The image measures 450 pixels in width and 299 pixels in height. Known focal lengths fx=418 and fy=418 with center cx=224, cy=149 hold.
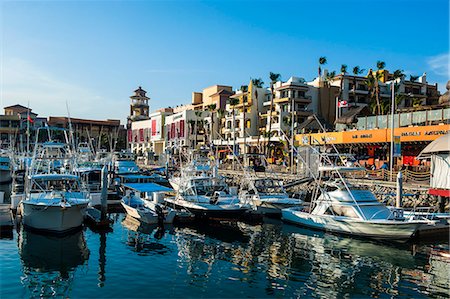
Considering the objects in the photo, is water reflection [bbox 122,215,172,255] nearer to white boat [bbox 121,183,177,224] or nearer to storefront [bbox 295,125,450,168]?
white boat [bbox 121,183,177,224]

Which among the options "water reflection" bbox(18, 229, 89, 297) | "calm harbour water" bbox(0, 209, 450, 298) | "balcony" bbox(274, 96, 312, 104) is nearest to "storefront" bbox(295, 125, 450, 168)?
"calm harbour water" bbox(0, 209, 450, 298)

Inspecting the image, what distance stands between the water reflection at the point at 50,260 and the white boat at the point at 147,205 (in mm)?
5006

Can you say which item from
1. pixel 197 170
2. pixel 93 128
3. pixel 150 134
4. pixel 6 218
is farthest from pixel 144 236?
pixel 93 128

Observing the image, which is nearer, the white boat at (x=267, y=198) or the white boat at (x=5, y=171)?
the white boat at (x=267, y=198)

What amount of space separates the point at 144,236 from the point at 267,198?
38.7ft

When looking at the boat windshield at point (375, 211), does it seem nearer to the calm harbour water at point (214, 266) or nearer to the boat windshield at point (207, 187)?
the calm harbour water at point (214, 266)

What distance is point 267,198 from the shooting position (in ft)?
115

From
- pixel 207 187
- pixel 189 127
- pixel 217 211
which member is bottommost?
pixel 217 211

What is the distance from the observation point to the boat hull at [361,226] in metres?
24.4

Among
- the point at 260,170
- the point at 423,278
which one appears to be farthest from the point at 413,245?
the point at 260,170

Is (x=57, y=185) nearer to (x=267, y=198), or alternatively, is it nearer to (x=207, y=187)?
(x=207, y=187)

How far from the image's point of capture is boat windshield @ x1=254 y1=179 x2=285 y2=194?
35938mm

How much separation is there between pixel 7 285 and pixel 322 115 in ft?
245

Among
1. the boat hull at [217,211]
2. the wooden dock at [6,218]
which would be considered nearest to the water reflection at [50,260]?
the wooden dock at [6,218]
